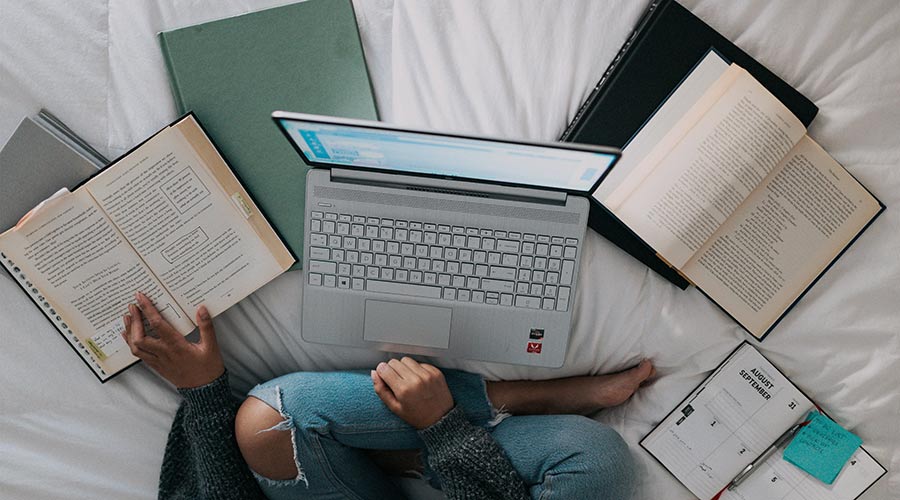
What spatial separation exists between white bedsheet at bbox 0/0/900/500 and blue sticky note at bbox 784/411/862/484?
30mm

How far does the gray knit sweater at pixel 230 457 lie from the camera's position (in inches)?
39.7

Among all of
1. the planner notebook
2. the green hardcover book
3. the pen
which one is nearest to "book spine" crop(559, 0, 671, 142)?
the planner notebook

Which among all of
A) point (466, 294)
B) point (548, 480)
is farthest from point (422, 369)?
point (548, 480)

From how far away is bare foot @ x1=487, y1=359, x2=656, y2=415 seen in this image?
1.09 m

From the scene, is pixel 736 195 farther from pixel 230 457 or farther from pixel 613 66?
pixel 230 457

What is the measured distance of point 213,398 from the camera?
1.04 metres

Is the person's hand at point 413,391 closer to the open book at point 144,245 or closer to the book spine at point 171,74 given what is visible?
the open book at point 144,245

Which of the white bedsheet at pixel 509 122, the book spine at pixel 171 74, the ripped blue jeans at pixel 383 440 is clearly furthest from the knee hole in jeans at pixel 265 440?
A: the book spine at pixel 171 74

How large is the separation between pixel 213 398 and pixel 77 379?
20cm

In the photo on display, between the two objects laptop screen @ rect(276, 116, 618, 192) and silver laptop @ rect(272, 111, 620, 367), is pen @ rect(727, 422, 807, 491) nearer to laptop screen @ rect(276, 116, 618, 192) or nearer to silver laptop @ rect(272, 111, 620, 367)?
silver laptop @ rect(272, 111, 620, 367)

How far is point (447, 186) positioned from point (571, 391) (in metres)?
0.36

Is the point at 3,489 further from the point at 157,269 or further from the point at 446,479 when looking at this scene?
the point at 446,479

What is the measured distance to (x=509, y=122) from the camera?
105 cm

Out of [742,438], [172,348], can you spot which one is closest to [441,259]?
[172,348]
